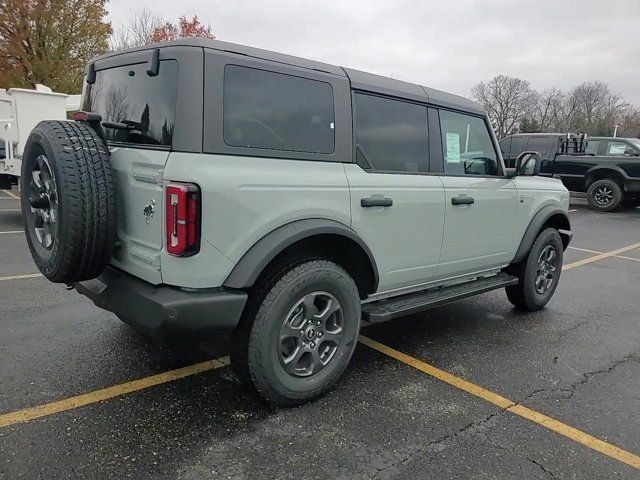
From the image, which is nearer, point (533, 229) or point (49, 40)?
point (533, 229)

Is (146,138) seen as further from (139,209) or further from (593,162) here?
(593,162)

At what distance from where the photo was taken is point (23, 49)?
18109 mm

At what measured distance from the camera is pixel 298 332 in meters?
2.97

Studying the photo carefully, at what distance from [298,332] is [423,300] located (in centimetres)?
118

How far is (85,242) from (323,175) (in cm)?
136

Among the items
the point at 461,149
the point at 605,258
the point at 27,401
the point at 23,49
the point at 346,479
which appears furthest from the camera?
the point at 23,49

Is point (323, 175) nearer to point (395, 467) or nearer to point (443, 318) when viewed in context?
point (395, 467)

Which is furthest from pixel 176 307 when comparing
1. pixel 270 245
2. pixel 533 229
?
pixel 533 229

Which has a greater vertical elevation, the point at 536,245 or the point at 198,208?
the point at 198,208

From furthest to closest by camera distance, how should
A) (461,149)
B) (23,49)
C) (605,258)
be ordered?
(23,49) → (605,258) → (461,149)

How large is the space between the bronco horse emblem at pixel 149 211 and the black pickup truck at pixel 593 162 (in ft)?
41.8

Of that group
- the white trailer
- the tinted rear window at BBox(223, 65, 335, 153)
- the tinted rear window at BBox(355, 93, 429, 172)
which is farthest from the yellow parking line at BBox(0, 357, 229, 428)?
the white trailer

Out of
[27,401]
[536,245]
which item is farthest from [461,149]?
[27,401]

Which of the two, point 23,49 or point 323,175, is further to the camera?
point 23,49
